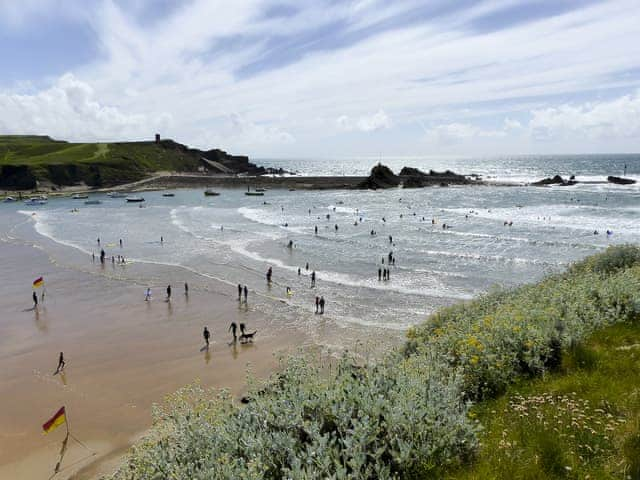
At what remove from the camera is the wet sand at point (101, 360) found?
1455 cm

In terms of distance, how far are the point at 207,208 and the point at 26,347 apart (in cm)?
6617

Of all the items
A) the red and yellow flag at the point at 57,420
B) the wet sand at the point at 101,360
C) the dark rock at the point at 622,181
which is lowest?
the wet sand at the point at 101,360

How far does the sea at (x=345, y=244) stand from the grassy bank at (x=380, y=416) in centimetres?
723

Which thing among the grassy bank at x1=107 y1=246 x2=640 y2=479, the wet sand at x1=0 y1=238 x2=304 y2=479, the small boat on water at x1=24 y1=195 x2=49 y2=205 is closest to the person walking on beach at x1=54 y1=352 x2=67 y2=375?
the wet sand at x1=0 y1=238 x2=304 y2=479

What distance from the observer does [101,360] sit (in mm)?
20797

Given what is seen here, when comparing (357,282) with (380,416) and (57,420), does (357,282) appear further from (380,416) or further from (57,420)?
(380,416)

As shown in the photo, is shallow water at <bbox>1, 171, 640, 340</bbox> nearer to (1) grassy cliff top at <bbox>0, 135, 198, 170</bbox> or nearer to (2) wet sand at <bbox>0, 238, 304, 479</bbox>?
(2) wet sand at <bbox>0, 238, 304, 479</bbox>

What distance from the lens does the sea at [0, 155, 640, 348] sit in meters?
30.0

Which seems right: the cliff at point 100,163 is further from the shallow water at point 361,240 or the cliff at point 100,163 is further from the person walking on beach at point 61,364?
the person walking on beach at point 61,364

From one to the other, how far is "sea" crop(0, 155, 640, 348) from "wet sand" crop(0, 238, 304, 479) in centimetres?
323

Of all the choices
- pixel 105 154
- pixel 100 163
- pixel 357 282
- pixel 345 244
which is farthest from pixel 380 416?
pixel 105 154

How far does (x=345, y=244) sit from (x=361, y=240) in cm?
280

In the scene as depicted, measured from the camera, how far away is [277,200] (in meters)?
102

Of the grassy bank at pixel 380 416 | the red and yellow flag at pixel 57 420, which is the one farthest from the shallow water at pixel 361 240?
the grassy bank at pixel 380 416
